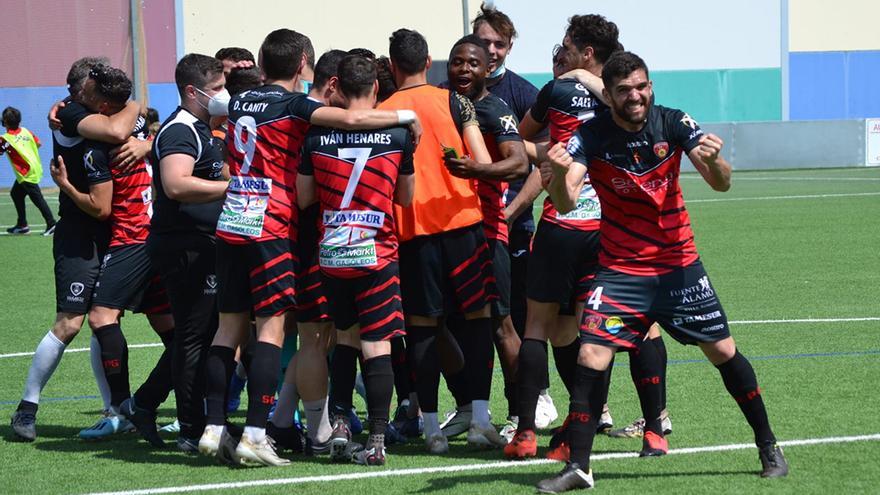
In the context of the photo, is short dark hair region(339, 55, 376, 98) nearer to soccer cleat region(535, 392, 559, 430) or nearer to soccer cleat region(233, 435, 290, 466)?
soccer cleat region(233, 435, 290, 466)

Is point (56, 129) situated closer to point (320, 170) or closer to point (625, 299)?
point (320, 170)

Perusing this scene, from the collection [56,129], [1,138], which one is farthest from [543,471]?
[1,138]

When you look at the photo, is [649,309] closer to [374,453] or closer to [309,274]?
[374,453]

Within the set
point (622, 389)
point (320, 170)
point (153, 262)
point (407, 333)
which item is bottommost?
point (622, 389)

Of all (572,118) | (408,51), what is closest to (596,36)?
(572,118)

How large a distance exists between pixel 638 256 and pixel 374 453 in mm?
1713

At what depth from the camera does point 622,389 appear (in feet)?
26.6

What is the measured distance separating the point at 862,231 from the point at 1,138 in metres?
15.4

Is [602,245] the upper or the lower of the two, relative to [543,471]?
upper

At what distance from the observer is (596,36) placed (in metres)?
6.71

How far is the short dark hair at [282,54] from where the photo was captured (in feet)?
21.0

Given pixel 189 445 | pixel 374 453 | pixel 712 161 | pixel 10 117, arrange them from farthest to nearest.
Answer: pixel 10 117
pixel 189 445
pixel 374 453
pixel 712 161

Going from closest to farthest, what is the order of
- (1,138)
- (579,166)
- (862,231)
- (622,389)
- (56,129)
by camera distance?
(579,166) < (56,129) < (622,389) < (862,231) < (1,138)

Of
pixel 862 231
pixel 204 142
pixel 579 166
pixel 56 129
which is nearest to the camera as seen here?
pixel 579 166
